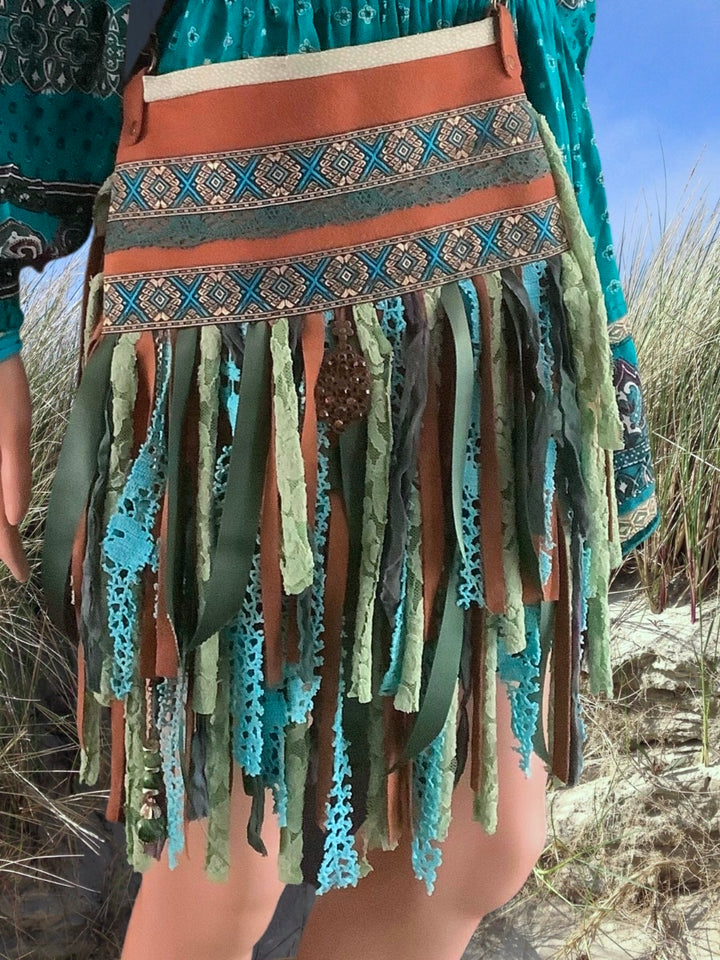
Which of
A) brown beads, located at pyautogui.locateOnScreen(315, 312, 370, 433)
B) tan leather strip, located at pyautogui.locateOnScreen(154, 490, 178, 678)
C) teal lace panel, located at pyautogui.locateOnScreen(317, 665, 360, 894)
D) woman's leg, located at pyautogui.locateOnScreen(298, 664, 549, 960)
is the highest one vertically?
brown beads, located at pyautogui.locateOnScreen(315, 312, 370, 433)

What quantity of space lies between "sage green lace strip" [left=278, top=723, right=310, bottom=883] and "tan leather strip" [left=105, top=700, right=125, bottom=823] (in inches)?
4.8

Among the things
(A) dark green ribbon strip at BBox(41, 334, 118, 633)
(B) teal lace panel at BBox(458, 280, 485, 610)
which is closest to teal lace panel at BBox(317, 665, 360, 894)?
(B) teal lace panel at BBox(458, 280, 485, 610)

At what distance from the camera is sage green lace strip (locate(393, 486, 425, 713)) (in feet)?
1.77

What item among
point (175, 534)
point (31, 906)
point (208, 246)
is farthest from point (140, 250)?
point (31, 906)

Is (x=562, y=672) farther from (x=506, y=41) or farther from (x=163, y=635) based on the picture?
(x=506, y=41)

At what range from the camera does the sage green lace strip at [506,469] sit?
0.53 m

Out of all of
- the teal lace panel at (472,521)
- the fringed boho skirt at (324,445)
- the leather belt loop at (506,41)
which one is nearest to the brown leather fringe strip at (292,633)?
the fringed boho skirt at (324,445)

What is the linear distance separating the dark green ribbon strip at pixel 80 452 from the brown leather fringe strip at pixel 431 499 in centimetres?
21

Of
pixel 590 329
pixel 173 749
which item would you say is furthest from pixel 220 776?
pixel 590 329

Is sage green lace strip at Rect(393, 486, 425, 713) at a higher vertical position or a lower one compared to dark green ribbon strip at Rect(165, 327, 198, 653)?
lower

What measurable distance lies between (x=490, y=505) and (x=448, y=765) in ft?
0.61

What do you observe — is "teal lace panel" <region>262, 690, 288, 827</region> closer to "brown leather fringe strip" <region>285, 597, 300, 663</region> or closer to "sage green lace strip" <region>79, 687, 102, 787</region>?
"brown leather fringe strip" <region>285, 597, 300, 663</region>

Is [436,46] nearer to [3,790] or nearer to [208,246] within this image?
[208,246]

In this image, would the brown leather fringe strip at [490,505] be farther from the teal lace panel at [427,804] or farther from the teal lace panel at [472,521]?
the teal lace panel at [427,804]
